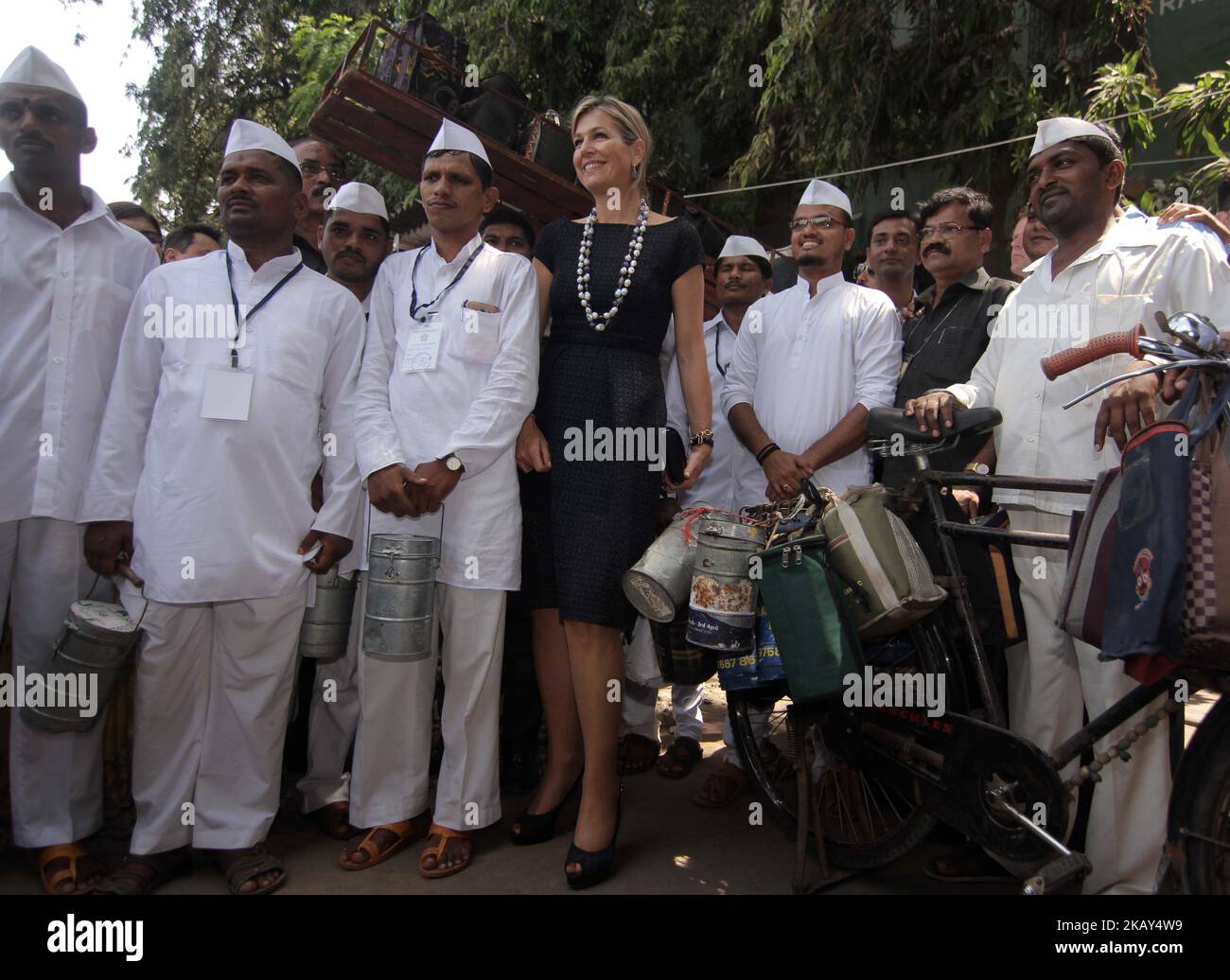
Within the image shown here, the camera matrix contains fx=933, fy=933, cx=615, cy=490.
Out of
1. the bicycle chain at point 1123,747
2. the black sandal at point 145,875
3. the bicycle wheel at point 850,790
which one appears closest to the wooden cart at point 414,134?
the bicycle wheel at point 850,790

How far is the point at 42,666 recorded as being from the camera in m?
2.92

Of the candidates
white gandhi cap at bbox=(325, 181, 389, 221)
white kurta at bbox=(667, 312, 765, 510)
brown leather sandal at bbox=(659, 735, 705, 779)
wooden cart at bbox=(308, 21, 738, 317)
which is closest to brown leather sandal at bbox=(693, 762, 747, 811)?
brown leather sandal at bbox=(659, 735, 705, 779)

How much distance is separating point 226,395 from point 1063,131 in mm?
2727

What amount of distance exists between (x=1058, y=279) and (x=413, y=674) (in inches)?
95.2

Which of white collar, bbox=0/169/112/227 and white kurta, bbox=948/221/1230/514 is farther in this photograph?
white collar, bbox=0/169/112/227

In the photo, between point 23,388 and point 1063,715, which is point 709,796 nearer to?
point 1063,715

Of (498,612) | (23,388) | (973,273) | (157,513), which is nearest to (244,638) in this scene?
(157,513)

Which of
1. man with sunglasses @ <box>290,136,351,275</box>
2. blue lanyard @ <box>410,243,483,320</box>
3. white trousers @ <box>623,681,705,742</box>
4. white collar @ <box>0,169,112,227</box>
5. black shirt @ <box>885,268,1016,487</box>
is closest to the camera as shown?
white collar @ <box>0,169,112,227</box>

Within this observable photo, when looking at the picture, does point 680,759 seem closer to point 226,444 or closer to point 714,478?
point 714,478

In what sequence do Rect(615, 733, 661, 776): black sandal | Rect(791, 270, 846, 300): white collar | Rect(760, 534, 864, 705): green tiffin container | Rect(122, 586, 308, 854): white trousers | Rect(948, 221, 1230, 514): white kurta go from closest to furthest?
Rect(760, 534, 864, 705): green tiffin container → Rect(948, 221, 1230, 514): white kurta → Rect(122, 586, 308, 854): white trousers → Rect(791, 270, 846, 300): white collar → Rect(615, 733, 661, 776): black sandal

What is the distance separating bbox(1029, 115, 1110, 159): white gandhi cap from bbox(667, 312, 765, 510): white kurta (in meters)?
1.35

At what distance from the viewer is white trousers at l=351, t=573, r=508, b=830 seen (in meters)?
3.04

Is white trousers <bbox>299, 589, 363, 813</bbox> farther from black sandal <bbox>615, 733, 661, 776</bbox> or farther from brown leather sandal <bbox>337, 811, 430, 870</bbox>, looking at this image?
black sandal <bbox>615, 733, 661, 776</bbox>

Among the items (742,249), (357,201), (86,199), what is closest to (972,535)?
(742,249)
